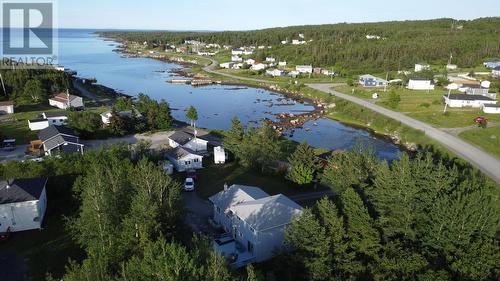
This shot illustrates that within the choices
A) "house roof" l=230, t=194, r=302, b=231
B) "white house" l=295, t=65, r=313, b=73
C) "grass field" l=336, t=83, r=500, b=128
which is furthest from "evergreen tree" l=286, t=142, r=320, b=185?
"white house" l=295, t=65, r=313, b=73

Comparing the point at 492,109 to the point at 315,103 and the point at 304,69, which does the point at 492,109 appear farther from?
the point at 304,69

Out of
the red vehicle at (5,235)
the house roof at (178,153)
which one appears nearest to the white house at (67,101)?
the house roof at (178,153)

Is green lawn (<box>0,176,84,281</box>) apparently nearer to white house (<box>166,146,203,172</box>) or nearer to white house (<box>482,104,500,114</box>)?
white house (<box>166,146,203,172</box>)

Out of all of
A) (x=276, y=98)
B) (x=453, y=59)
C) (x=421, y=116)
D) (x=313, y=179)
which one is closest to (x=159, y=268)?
(x=313, y=179)

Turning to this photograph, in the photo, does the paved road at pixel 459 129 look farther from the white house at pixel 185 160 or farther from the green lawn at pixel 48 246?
the green lawn at pixel 48 246

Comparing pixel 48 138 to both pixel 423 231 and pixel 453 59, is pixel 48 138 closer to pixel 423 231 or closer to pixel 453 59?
pixel 423 231
